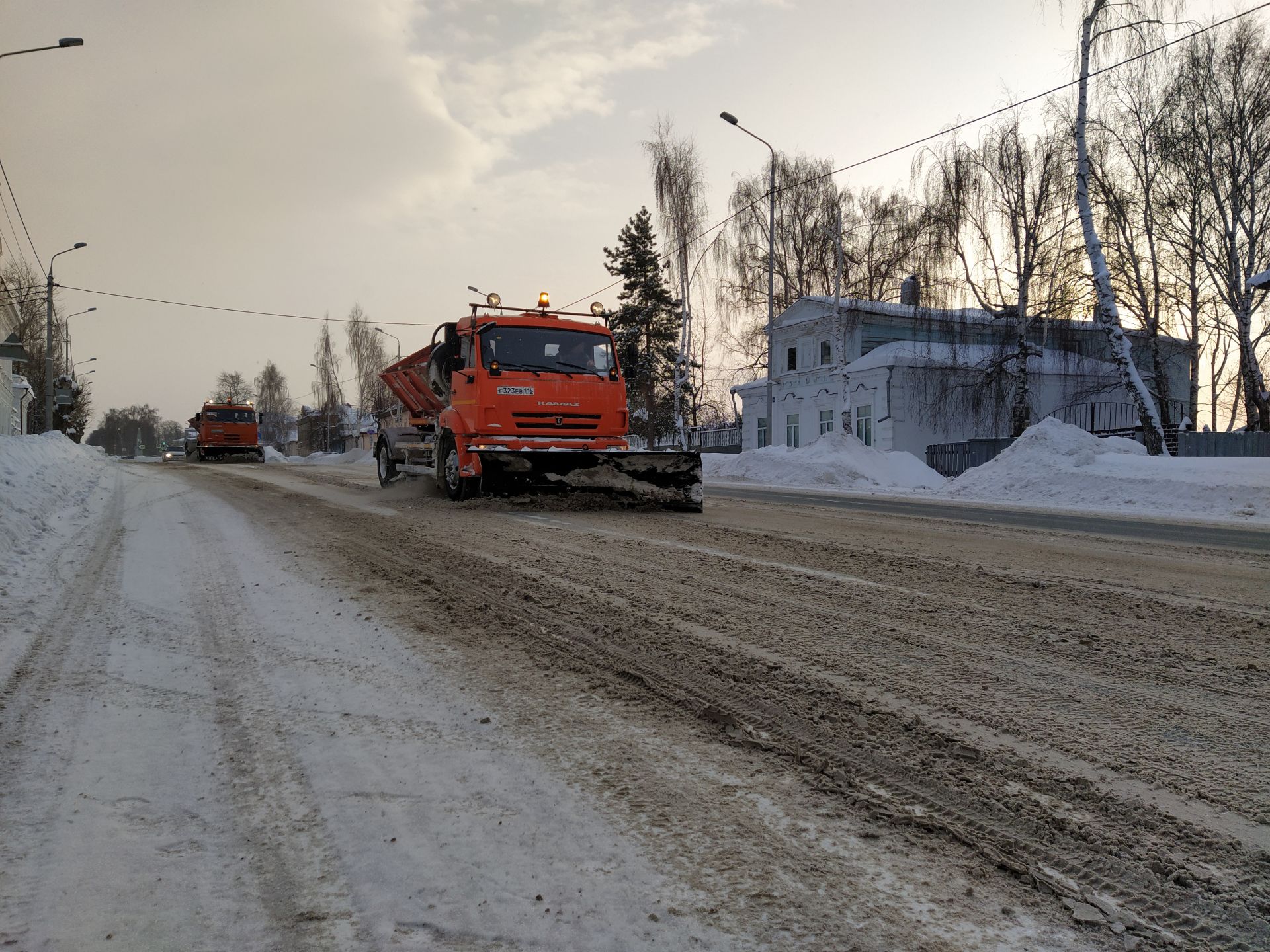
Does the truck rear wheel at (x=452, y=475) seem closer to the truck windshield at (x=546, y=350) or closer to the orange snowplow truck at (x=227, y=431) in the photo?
the truck windshield at (x=546, y=350)

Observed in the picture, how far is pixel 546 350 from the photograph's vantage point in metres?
11.2

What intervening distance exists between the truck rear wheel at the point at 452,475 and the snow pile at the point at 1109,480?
9.25 metres

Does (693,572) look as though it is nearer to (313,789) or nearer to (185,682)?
(185,682)

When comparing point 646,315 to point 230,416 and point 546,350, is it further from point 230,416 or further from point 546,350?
point 546,350

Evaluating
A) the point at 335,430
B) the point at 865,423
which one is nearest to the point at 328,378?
the point at 335,430

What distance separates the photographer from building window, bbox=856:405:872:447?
3306 centimetres

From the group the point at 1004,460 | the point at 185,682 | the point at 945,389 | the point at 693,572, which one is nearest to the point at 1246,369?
the point at 945,389

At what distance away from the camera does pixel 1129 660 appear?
3424 mm

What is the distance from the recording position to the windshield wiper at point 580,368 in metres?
11.2

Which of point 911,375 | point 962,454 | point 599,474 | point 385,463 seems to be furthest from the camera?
point 911,375

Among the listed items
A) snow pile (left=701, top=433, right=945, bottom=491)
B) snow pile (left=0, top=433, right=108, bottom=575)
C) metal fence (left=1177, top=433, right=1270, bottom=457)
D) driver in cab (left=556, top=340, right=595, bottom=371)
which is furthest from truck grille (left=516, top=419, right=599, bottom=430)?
metal fence (left=1177, top=433, right=1270, bottom=457)

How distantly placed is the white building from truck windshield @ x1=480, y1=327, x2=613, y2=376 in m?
14.8

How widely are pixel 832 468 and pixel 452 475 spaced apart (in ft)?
40.9

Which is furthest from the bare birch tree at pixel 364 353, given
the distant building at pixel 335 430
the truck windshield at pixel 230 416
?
the truck windshield at pixel 230 416
